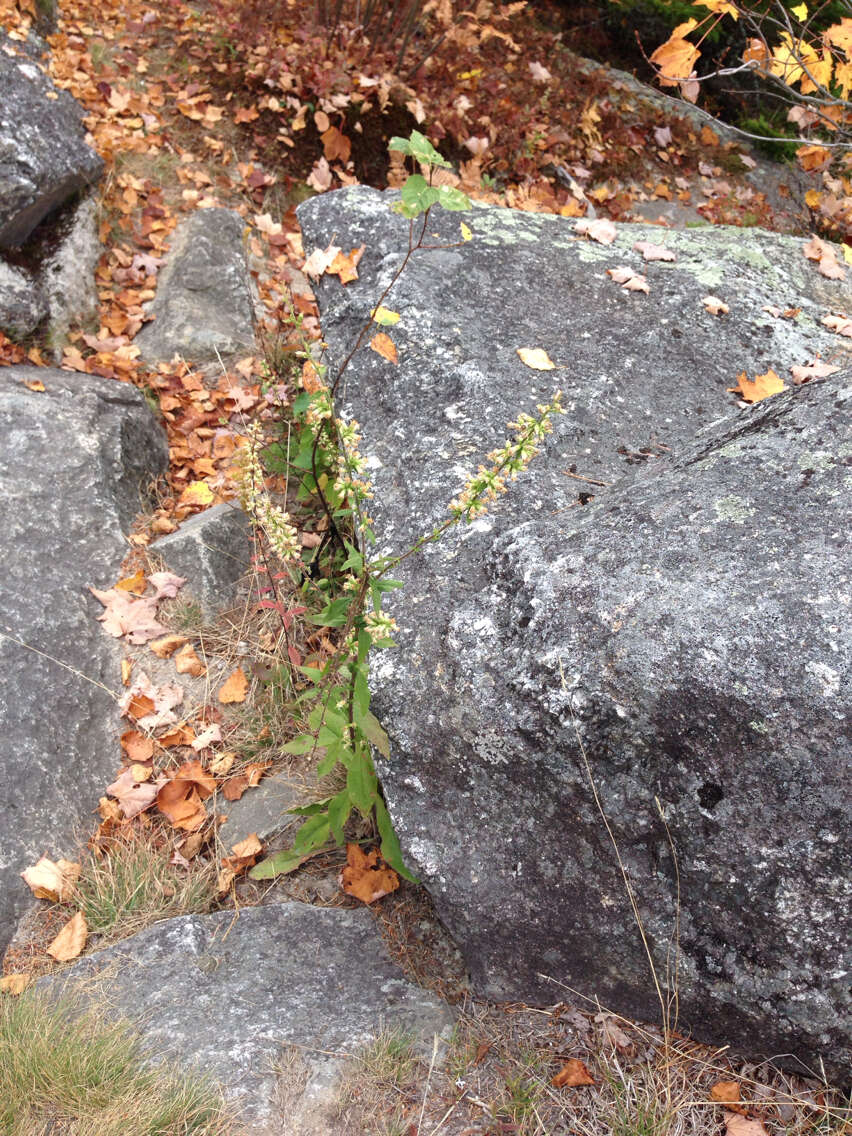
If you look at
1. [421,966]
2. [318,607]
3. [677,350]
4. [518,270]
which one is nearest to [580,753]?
[421,966]

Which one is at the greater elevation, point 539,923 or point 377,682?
point 377,682

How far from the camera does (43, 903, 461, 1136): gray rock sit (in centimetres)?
184

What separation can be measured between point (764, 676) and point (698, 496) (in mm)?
498

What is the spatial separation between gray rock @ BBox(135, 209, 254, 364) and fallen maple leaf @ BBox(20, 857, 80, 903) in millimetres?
2460

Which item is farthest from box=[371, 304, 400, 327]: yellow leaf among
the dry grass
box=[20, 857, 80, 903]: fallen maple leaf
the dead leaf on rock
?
the dry grass

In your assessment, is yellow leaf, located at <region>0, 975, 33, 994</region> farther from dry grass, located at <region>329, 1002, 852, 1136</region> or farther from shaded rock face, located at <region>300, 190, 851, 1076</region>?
shaded rock face, located at <region>300, 190, 851, 1076</region>

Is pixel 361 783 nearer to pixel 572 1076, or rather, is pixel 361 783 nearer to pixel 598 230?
pixel 572 1076

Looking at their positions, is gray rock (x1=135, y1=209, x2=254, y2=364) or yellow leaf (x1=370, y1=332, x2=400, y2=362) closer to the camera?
yellow leaf (x1=370, y1=332, x2=400, y2=362)

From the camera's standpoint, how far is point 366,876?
2.30 meters

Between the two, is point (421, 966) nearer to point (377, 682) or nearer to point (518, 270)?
point (377, 682)

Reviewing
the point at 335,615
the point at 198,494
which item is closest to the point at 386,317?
the point at 198,494

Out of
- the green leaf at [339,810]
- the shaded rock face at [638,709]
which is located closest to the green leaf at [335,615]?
the shaded rock face at [638,709]

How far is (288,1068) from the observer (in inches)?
71.8

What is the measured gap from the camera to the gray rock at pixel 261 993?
1.84 m
